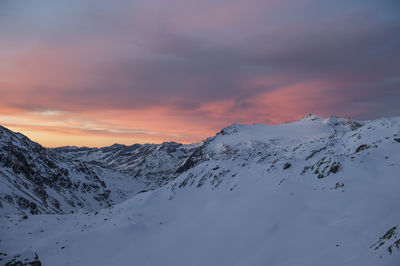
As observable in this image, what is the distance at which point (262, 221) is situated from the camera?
15.7m

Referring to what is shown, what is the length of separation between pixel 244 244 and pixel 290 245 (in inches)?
123

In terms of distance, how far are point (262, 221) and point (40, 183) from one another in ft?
314

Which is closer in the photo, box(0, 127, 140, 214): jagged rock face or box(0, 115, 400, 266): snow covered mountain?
box(0, 115, 400, 266): snow covered mountain

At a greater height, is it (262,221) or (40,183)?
(262,221)

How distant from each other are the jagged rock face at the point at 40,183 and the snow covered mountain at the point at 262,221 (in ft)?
116

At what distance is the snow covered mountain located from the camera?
35.8 ft

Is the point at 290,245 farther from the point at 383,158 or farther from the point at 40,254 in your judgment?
the point at 40,254

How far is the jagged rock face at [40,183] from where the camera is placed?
181ft

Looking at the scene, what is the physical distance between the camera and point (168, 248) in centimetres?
1734

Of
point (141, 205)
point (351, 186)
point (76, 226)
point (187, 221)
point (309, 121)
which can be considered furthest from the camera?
point (309, 121)

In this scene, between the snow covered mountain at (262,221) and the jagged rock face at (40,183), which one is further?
the jagged rock face at (40,183)

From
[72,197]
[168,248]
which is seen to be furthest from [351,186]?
[72,197]

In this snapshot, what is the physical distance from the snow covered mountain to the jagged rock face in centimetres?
3536

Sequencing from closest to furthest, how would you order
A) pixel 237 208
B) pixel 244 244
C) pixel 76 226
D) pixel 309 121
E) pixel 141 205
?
pixel 244 244 → pixel 237 208 → pixel 76 226 → pixel 141 205 → pixel 309 121
